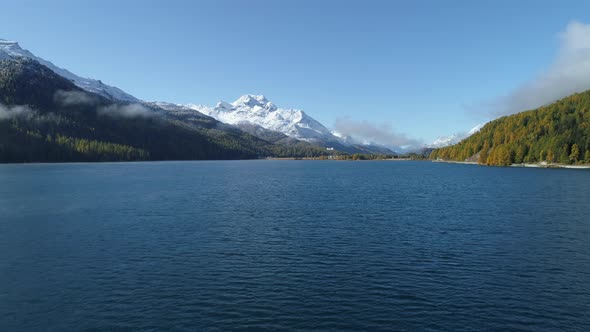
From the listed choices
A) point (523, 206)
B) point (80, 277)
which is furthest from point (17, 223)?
point (523, 206)

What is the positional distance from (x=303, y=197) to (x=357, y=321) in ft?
232

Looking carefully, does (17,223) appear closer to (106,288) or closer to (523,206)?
(106,288)

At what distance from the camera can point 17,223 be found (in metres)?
64.4

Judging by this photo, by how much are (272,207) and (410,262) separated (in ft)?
144

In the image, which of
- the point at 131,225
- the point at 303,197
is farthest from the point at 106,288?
the point at 303,197

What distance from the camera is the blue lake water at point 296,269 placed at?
28.3 metres

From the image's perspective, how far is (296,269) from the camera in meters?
39.3

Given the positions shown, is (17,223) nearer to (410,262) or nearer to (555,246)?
(410,262)

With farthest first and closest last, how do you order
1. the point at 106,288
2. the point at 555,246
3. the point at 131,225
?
1. the point at 131,225
2. the point at 555,246
3. the point at 106,288

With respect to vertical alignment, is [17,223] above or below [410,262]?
below

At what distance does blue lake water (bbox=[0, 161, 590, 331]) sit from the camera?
28297 mm

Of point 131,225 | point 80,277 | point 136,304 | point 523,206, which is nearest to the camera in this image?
point 136,304

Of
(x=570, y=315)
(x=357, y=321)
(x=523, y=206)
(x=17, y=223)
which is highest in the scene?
(x=523, y=206)

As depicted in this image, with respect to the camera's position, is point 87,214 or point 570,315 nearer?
point 570,315
